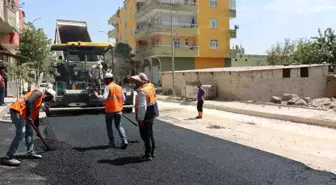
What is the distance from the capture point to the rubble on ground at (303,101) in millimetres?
14702

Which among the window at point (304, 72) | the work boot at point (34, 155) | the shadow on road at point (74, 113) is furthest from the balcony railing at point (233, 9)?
the work boot at point (34, 155)

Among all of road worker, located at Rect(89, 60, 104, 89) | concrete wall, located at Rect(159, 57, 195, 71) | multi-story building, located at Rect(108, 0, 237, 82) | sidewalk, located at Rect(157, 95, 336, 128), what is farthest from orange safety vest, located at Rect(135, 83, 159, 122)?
concrete wall, located at Rect(159, 57, 195, 71)

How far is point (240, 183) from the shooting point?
5.01 m

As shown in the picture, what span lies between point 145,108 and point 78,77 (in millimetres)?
7858

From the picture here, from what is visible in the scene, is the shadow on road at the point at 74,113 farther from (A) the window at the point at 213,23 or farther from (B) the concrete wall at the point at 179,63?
(A) the window at the point at 213,23

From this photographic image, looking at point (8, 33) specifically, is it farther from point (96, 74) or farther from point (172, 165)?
point (172, 165)

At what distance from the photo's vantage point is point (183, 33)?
3888 centimetres

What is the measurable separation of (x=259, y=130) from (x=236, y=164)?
15.1ft

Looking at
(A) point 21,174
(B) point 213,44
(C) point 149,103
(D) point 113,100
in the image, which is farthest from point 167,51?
(A) point 21,174

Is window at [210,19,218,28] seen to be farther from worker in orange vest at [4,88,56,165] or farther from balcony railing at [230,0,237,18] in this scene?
worker in orange vest at [4,88,56,165]

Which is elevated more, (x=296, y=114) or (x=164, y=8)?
(x=164, y=8)

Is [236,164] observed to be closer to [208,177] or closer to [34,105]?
[208,177]

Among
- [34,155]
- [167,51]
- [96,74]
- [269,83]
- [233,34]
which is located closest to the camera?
[34,155]

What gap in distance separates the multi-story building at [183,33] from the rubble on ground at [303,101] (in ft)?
71.7
